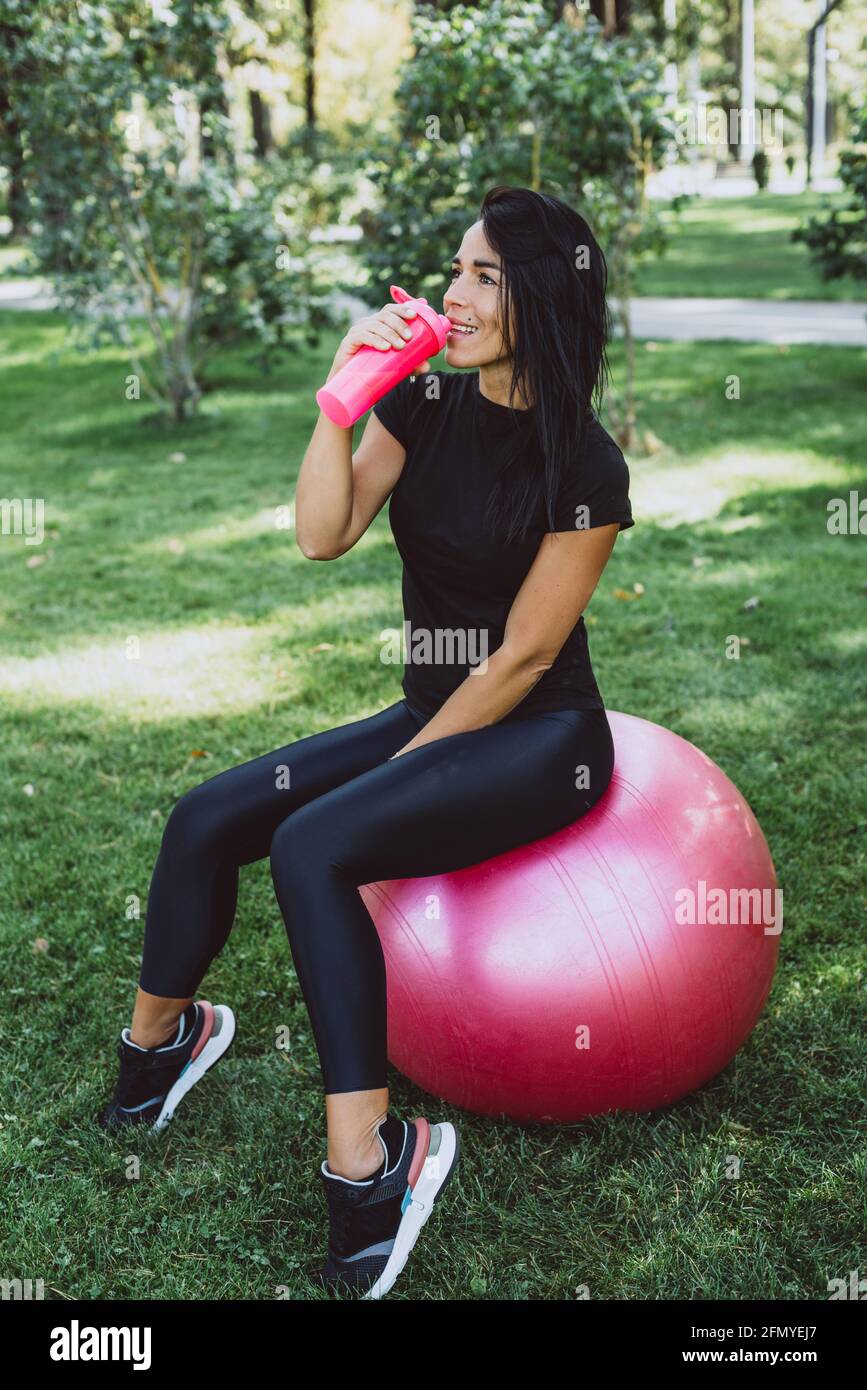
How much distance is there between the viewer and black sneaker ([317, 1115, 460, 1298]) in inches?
99.6

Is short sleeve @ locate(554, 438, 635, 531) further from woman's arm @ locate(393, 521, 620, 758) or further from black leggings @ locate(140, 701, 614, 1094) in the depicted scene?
black leggings @ locate(140, 701, 614, 1094)

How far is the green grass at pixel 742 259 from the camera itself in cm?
1652

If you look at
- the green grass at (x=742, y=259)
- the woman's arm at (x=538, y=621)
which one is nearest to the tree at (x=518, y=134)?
the green grass at (x=742, y=259)

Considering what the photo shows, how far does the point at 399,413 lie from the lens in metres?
2.94

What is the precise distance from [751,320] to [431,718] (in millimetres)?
12759

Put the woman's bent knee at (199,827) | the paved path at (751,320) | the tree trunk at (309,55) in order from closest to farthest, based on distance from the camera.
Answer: the woman's bent knee at (199,827) → the paved path at (751,320) → the tree trunk at (309,55)

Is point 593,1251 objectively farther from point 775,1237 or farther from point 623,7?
point 623,7

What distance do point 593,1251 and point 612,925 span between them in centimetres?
68

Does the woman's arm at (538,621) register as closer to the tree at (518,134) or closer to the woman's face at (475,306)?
the woman's face at (475,306)

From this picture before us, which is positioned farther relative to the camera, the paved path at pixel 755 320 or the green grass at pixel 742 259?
the green grass at pixel 742 259

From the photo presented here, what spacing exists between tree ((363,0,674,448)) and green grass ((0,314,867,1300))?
1673 millimetres

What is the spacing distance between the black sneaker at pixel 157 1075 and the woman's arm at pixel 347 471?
1219 millimetres

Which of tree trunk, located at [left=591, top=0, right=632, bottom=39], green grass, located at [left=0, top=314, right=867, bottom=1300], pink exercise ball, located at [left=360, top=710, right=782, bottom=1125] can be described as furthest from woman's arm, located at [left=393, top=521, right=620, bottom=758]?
tree trunk, located at [left=591, top=0, right=632, bottom=39]
